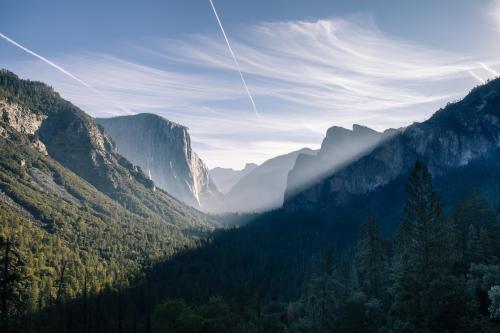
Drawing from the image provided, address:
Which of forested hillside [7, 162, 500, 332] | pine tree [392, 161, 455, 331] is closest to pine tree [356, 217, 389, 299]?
forested hillside [7, 162, 500, 332]

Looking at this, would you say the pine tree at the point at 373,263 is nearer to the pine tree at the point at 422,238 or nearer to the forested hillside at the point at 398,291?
the forested hillside at the point at 398,291

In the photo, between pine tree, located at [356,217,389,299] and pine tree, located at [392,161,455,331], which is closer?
pine tree, located at [392,161,455,331]

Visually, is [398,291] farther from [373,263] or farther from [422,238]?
[373,263]

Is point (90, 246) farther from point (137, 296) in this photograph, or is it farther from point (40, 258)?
point (137, 296)

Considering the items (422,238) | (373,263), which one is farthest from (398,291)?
(373,263)

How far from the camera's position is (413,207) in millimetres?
44156

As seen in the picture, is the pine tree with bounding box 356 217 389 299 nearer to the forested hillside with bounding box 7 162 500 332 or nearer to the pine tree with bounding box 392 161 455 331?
the forested hillside with bounding box 7 162 500 332

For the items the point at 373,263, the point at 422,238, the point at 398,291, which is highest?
the point at 422,238

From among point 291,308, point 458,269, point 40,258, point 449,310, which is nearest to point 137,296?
point 40,258

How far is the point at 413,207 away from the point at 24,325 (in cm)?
4105

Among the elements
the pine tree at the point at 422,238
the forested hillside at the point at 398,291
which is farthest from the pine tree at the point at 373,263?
the pine tree at the point at 422,238

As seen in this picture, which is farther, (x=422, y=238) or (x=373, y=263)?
(x=373, y=263)

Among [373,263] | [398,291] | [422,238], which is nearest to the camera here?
[398,291]

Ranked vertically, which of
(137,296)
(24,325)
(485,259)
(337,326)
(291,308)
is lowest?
(137,296)
